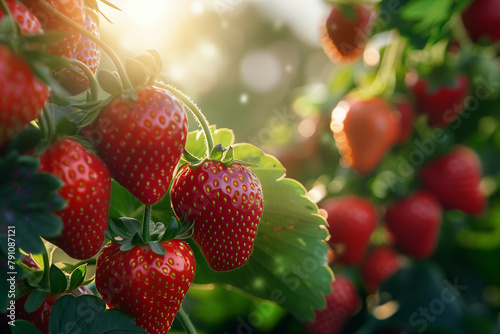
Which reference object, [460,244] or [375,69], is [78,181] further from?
[460,244]

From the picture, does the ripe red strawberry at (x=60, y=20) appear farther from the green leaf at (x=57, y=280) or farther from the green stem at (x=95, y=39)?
the green leaf at (x=57, y=280)

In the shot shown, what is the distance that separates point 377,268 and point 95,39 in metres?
1.13

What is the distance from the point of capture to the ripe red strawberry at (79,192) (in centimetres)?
39

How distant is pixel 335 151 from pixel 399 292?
15.5 inches

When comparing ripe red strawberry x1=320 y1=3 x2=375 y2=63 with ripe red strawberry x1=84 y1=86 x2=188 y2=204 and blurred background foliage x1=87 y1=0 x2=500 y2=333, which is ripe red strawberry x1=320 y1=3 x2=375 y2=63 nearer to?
blurred background foliage x1=87 y1=0 x2=500 y2=333

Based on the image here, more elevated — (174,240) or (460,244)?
(174,240)

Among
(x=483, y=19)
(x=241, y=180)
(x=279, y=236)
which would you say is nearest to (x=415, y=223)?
(x=483, y=19)

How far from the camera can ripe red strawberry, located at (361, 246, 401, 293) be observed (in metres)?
1.35

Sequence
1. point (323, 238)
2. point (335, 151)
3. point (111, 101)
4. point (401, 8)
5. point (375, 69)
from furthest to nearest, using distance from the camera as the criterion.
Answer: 1. point (335, 151)
2. point (375, 69)
3. point (401, 8)
4. point (323, 238)
5. point (111, 101)

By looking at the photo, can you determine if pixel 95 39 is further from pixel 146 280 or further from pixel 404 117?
pixel 404 117

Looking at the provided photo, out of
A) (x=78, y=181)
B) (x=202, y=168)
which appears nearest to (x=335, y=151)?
(x=202, y=168)

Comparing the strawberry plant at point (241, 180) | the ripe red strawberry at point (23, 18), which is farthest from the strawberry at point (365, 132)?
the ripe red strawberry at point (23, 18)

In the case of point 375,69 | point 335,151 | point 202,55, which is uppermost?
point 375,69

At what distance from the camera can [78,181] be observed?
40cm
